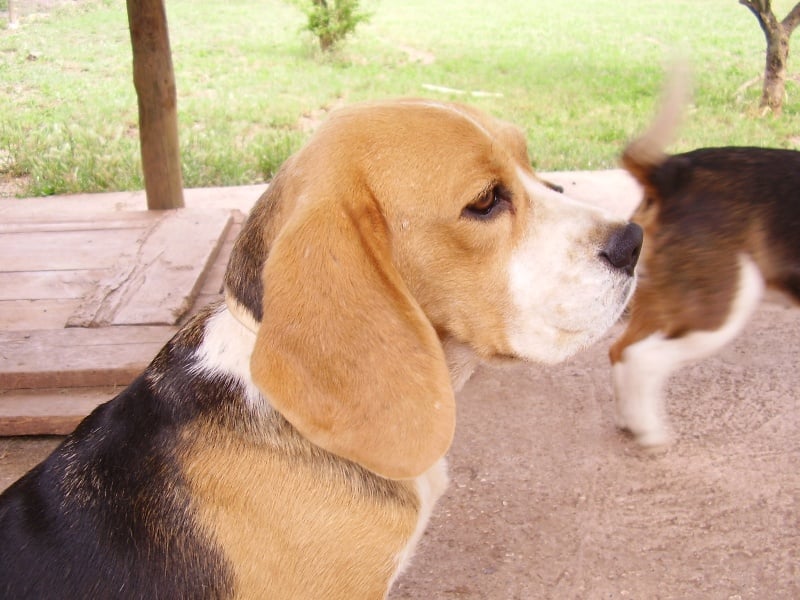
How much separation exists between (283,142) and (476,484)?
602 cm

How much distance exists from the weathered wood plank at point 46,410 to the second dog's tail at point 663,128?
8.60ft

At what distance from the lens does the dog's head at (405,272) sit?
188 centimetres

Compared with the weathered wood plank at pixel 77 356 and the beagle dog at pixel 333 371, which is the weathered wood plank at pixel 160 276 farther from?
the beagle dog at pixel 333 371

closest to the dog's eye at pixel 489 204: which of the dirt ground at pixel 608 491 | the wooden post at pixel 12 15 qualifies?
the dirt ground at pixel 608 491

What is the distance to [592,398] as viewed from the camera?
432cm

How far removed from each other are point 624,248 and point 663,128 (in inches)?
61.5

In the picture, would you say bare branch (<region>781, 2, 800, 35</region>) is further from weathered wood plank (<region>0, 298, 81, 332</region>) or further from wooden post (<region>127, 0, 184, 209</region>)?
weathered wood plank (<region>0, 298, 81, 332</region>)

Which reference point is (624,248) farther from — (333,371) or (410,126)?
(333,371)

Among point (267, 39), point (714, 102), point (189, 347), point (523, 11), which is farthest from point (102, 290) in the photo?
point (523, 11)

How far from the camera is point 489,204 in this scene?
2.14 meters

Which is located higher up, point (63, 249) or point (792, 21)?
point (792, 21)

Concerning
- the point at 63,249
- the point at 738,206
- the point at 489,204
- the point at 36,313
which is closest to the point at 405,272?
the point at 489,204

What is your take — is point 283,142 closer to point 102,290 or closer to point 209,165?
point 209,165

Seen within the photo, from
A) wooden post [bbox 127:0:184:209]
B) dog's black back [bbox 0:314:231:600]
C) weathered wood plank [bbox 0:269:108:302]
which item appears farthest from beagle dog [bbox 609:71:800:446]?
wooden post [bbox 127:0:184:209]
